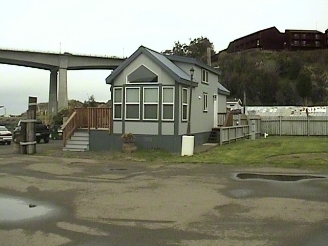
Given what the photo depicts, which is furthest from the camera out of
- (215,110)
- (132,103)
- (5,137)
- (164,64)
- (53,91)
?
(53,91)

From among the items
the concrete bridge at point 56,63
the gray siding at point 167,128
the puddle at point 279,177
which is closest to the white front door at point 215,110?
the gray siding at point 167,128

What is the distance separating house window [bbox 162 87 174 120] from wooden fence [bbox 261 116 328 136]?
17019 mm

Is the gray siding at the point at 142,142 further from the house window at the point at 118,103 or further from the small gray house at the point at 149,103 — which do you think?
the house window at the point at 118,103

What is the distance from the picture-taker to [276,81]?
73.8m

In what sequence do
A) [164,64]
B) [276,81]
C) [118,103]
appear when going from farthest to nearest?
1. [276,81]
2. [118,103]
3. [164,64]

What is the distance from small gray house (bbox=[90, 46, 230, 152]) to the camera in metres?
21.4

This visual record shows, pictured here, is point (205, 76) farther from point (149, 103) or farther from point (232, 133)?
point (149, 103)

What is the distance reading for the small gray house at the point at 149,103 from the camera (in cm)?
2144

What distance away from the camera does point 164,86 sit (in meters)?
21.5

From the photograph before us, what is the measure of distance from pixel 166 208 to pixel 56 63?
51.7m

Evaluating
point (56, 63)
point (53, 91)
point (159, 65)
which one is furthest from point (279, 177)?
point (53, 91)

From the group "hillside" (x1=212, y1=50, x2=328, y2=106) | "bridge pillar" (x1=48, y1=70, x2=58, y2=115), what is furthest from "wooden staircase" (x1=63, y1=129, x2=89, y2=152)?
"hillside" (x1=212, y1=50, x2=328, y2=106)

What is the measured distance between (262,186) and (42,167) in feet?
28.1

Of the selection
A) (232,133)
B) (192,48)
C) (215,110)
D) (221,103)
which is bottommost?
(232,133)
